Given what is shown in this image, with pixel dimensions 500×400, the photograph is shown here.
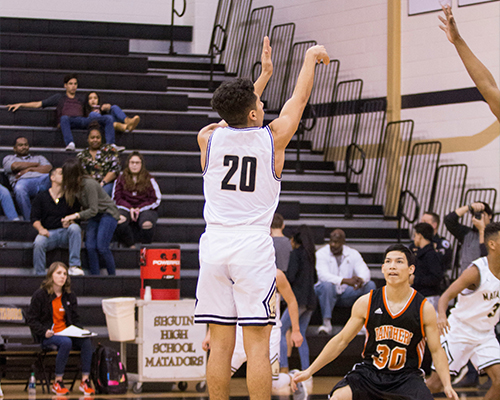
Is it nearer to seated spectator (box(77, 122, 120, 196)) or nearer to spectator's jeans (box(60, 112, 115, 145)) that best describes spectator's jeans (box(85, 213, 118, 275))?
seated spectator (box(77, 122, 120, 196))

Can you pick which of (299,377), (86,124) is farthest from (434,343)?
(86,124)

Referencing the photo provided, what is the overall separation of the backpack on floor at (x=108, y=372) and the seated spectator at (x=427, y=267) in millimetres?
3277

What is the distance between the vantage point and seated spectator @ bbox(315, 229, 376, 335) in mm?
8438

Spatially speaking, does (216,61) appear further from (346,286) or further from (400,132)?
(346,286)

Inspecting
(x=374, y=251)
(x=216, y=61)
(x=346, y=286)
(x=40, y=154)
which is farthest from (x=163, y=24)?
(x=346, y=286)

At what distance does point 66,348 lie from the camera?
282 inches

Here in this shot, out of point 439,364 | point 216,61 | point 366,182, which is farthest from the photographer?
point 216,61

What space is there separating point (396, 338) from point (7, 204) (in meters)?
6.30

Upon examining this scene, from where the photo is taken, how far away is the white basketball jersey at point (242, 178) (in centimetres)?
351

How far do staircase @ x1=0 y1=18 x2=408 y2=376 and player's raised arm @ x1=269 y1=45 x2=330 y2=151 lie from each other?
17.1ft

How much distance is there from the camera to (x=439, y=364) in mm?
4117

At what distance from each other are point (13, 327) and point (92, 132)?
2867mm

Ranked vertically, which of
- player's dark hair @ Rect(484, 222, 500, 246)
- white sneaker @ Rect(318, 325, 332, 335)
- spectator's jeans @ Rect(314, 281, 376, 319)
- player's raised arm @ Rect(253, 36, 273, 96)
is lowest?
white sneaker @ Rect(318, 325, 332, 335)

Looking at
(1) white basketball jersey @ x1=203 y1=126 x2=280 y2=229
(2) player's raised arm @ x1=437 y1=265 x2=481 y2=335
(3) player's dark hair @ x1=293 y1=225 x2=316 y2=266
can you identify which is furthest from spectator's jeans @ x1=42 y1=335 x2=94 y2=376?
(1) white basketball jersey @ x1=203 y1=126 x2=280 y2=229
